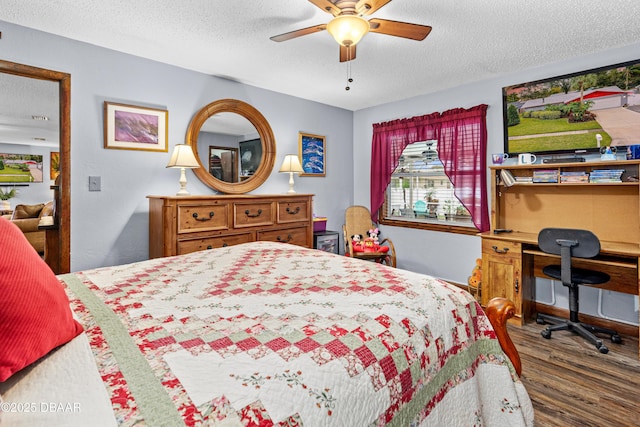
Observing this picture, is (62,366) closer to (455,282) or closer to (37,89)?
(37,89)

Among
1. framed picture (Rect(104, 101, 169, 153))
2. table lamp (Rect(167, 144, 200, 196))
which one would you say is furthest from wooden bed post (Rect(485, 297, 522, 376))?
framed picture (Rect(104, 101, 169, 153))

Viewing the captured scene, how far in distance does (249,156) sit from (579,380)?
11.2 feet

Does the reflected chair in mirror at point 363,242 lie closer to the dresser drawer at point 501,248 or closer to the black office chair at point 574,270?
the dresser drawer at point 501,248

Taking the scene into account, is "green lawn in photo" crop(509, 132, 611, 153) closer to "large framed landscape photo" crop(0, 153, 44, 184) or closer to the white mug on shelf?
the white mug on shelf

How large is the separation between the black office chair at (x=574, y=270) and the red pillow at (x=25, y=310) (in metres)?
3.10

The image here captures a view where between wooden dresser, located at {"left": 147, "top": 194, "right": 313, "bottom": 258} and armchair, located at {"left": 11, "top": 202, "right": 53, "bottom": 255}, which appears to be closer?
wooden dresser, located at {"left": 147, "top": 194, "right": 313, "bottom": 258}

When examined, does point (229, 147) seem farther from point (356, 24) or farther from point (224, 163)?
point (356, 24)

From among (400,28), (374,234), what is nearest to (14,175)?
(374,234)

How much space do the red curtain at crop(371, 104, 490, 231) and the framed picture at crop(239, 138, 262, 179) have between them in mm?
1769

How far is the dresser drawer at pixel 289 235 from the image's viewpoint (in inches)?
134

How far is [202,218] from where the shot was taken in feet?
9.70

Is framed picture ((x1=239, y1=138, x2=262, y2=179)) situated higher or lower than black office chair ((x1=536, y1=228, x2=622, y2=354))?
higher

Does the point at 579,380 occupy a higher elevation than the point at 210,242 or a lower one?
lower

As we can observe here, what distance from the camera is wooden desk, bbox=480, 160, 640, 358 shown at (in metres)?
2.83
